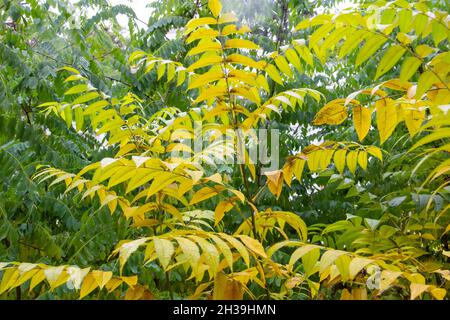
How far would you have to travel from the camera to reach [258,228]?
3.98 feet

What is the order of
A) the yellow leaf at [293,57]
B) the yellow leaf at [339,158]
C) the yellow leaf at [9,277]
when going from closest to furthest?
the yellow leaf at [9,277] → the yellow leaf at [339,158] → the yellow leaf at [293,57]

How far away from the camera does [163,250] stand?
82 centimetres

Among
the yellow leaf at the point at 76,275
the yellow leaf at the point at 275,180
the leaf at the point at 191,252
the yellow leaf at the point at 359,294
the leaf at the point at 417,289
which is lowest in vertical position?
the yellow leaf at the point at 359,294

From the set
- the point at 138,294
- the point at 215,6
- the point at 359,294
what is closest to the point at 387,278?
the point at 359,294

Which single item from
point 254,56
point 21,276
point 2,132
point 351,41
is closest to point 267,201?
point 254,56

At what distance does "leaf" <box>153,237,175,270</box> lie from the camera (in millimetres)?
803

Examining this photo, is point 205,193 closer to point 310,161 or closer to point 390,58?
point 310,161

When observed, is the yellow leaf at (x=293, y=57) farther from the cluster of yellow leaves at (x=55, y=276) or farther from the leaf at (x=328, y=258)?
the cluster of yellow leaves at (x=55, y=276)

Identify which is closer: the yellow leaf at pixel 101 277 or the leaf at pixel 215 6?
the yellow leaf at pixel 101 277

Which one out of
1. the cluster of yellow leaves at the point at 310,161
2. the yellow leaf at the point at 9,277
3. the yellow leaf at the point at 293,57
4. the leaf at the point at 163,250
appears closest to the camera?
the leaf at the point at 163,250

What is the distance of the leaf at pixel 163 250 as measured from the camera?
0.80m

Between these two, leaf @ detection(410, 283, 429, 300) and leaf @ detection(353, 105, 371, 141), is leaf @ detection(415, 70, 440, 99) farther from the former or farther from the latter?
leaf @ detection(410, 283, 429, 300)

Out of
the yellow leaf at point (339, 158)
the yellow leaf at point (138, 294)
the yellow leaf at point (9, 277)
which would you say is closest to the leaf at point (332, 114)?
the yellow leaf at point (339, 158)
